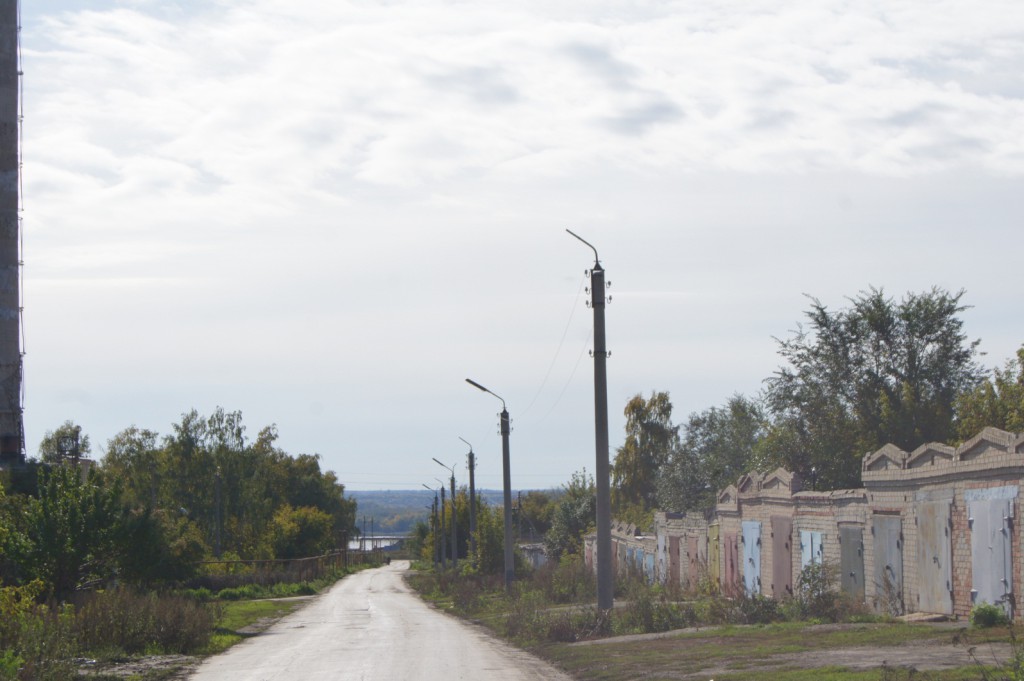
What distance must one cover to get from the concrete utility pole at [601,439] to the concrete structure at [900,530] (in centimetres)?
377

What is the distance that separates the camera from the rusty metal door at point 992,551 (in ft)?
67.5

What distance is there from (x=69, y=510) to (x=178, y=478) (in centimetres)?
6400

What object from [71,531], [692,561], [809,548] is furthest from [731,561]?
[71,531]

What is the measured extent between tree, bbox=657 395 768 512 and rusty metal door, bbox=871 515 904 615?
36.6 metres

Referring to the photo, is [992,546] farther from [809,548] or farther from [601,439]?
[809,548]

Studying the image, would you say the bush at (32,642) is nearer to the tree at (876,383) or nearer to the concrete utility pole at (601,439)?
the concrete utility pole at (601,439)

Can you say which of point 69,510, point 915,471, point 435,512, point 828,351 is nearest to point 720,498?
point 828,351

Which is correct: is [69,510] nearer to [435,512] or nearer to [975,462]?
[975,462]

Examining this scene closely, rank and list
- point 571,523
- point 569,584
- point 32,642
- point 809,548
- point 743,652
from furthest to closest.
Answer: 1. point 571,523
2. point 569,584
3. point 809,548
4. point 743,652
5. point 32,642

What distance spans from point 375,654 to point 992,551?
1183 cm

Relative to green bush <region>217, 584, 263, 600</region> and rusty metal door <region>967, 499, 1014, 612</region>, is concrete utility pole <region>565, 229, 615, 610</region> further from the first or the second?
green bush <region>217, 584, 263, 600</region>

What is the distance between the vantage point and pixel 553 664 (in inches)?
852

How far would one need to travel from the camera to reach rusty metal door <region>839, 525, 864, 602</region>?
2719 centimetres

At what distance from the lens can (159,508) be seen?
184 feet
